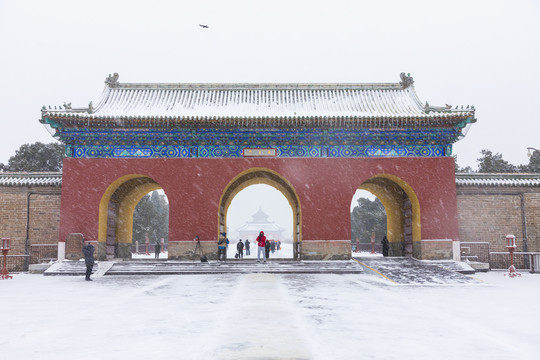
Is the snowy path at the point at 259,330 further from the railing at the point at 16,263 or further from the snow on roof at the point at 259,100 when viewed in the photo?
the railing at the point at 16,263

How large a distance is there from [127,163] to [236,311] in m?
8.90

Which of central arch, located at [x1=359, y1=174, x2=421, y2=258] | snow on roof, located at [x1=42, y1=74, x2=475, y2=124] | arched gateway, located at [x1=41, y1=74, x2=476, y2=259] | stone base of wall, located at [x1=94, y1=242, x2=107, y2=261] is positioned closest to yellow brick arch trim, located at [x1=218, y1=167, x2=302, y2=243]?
arched gateway, located at [x1=41, y1=74, x2=476, y2=259]

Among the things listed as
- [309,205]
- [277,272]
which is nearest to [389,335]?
[277,272]

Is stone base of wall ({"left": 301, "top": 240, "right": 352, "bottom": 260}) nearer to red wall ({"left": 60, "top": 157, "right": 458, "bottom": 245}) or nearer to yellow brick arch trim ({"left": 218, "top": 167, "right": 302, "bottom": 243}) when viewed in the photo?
red wall ({"left": 60, "top": 157, "right": 458, "bottom": 245})

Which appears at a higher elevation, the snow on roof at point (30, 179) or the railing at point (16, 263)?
the snow on roof at point (30, 179)

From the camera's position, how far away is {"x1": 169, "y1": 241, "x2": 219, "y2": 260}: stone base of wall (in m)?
13.6

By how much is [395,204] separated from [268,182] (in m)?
4.59

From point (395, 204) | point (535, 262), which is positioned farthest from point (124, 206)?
point (535, 262)

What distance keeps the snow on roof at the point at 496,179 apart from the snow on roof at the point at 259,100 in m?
2.32

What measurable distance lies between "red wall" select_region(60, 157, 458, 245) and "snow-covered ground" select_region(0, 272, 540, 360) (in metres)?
3.94

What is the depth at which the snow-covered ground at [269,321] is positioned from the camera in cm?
427

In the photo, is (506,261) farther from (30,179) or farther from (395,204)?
(30,179)

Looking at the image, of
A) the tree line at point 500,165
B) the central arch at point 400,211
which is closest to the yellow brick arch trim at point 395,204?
the central arch at point 400,211

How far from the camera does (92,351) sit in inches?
168
